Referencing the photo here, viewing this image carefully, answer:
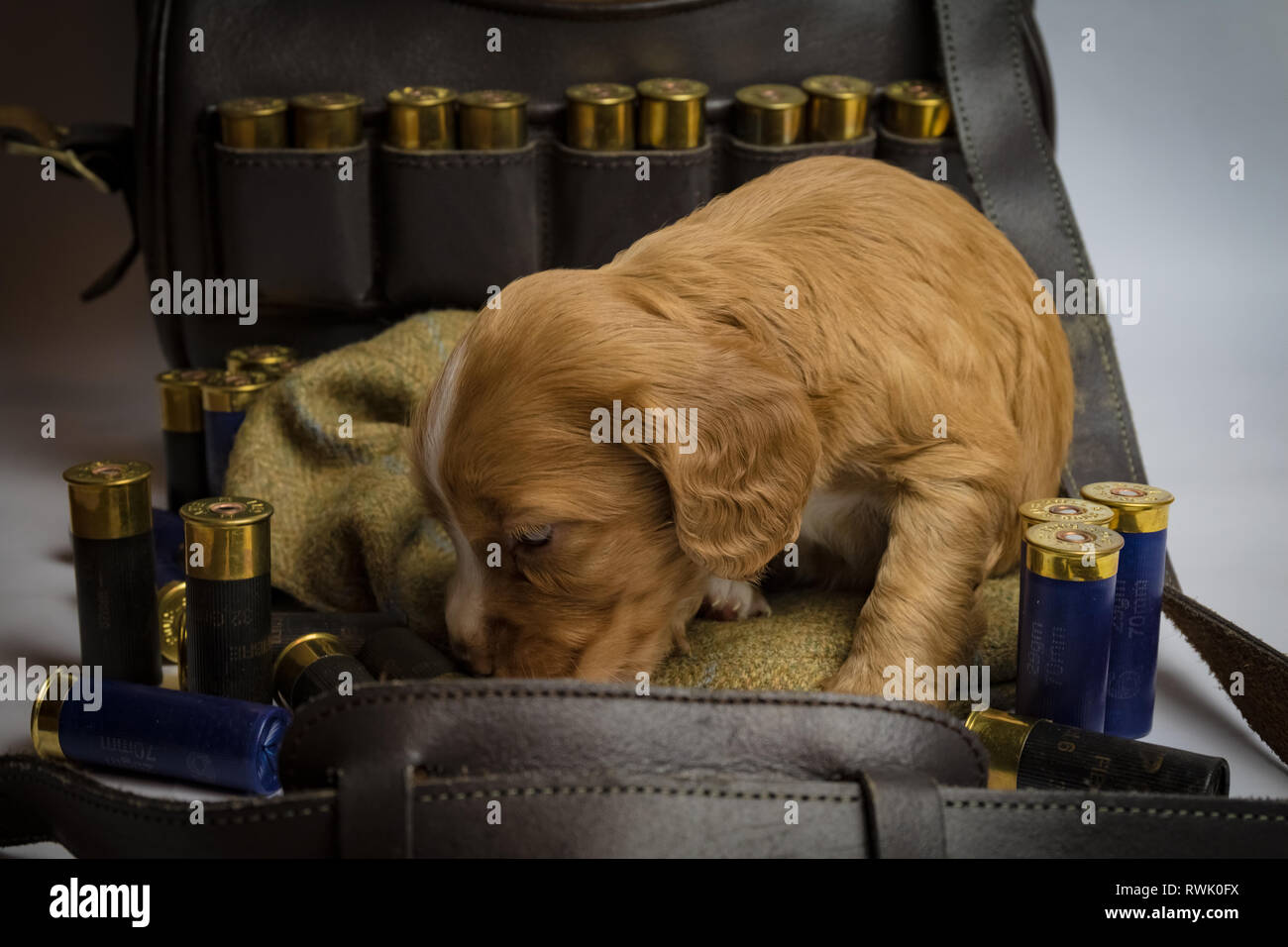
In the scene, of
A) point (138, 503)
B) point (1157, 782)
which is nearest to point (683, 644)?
point (1157, 782)

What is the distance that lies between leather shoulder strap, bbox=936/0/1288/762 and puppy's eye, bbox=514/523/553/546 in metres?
1.38

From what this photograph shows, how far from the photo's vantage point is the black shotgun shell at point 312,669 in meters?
2.33

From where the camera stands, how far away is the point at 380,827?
65.9 inches

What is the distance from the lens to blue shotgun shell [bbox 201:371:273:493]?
3.15 m

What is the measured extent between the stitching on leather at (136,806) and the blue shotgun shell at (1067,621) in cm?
115

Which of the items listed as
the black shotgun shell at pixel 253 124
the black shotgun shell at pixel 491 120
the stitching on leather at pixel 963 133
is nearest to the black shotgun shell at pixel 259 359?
the black shotgun shell at pixel 253 124

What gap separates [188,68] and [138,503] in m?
1.27

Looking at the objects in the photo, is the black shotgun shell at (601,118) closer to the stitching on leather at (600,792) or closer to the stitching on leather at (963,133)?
the stitching on leather at (963,133)

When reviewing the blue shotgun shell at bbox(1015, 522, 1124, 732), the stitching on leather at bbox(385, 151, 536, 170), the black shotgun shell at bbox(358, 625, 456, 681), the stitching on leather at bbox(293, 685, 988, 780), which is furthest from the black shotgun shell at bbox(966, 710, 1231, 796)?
the stitching on leather at bbox(385, 151, 536, 170)

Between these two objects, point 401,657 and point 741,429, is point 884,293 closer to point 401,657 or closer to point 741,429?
point 741,429

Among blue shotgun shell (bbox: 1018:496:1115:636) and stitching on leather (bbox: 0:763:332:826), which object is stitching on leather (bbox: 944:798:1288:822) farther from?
stitching on leather (bbox: 0:763:332:826)

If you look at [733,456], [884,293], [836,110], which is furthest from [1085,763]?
[836,110]
